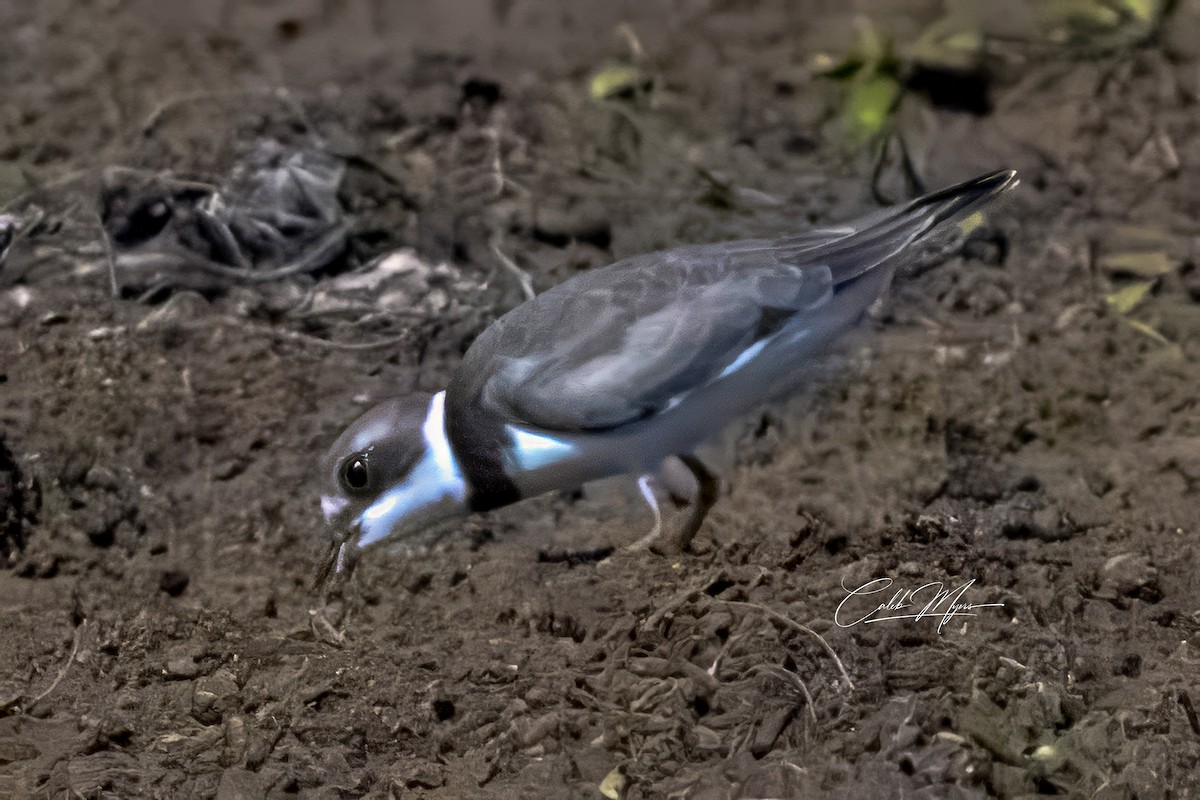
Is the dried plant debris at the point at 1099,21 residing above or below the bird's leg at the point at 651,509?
above

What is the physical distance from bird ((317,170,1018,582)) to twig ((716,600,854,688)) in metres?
0.29

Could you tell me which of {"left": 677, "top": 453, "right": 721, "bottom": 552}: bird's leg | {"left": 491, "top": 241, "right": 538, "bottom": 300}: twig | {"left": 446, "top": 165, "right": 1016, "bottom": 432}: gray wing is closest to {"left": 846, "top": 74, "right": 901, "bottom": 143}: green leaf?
{"left": 446, "top": 165, "right": 1016, "bottom": 432}: gray wing

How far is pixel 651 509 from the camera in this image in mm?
2877

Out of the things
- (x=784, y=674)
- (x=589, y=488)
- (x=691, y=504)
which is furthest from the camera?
(x=589, y=488)

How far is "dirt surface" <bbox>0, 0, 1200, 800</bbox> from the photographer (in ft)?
8.08

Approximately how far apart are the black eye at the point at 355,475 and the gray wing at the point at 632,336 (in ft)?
1.21

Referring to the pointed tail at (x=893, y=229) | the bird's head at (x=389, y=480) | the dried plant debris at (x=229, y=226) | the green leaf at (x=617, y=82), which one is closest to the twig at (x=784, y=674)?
the bird's head at (x=389, y=480)

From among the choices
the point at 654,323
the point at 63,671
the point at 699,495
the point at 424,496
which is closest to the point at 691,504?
the point at 699,495

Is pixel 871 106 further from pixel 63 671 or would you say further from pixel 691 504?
pixel 63 671

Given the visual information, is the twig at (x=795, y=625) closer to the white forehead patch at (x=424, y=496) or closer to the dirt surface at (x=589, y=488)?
the dirt surface at (x=589, y=488)

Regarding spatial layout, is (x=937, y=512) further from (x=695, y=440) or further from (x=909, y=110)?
(x=909, y=110)
